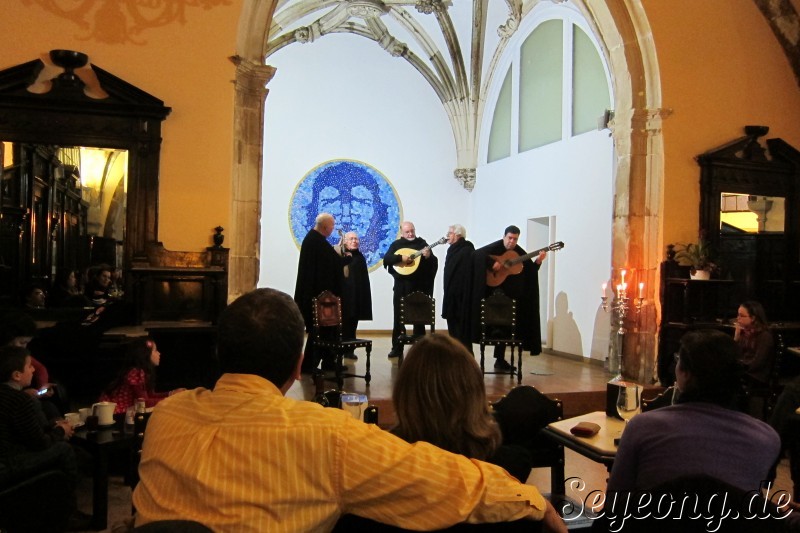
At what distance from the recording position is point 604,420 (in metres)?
3.24

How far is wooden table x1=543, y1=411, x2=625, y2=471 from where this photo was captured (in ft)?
8.85

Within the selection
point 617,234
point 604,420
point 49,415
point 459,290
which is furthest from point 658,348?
point 49,415

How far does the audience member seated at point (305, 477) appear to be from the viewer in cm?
131

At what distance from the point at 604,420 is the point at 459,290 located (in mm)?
4920

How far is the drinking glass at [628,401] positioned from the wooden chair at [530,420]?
0.26 metres

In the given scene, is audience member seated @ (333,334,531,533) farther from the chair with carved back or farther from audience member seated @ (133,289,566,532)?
the chair with carved back

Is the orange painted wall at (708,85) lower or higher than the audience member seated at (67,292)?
higher

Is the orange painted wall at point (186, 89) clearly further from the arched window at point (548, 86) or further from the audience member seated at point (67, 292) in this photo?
the arched window at point (548, 86)

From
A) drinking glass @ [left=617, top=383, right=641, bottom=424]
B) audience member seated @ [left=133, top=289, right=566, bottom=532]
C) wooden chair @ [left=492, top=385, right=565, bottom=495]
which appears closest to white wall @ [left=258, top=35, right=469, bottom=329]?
wooden chair @ [left=492, top=385, right=565, bottom=495]

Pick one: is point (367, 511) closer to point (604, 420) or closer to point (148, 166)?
point (604, 420)

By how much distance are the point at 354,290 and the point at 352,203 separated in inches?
161

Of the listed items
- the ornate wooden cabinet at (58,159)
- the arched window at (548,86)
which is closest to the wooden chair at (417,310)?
the ornate wooden cabinet at (58,159)

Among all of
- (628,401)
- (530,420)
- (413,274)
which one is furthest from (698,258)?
(530,420)

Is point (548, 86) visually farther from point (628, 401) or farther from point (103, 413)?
point (103, 413)
